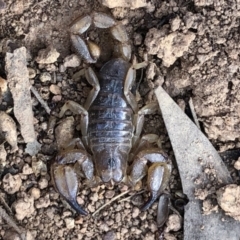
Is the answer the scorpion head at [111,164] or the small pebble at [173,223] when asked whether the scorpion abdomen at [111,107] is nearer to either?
the scorpion head at [111,164]

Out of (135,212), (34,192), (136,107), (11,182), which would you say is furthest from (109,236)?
(136,107)

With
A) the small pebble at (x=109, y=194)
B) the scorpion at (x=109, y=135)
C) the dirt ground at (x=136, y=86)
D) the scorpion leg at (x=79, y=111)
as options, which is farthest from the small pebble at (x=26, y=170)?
the small pebble at (x=109, y=194)

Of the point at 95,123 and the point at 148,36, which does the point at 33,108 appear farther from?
the point at 148,36

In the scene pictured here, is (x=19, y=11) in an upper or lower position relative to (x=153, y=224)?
upper

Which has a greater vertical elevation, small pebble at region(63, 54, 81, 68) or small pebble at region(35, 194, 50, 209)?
small pebble at region(63, 54, 81, 68)

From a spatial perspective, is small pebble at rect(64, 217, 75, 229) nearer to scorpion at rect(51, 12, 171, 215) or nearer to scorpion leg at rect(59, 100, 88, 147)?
scorpion at rect(51, 12, 171, 215)

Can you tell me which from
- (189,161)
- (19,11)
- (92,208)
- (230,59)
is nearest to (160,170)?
(189,161)

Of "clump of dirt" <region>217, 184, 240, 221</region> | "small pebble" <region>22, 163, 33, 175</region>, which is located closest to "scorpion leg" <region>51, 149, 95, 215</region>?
"small pebble" <region>22, 163, 33, 175</region>
